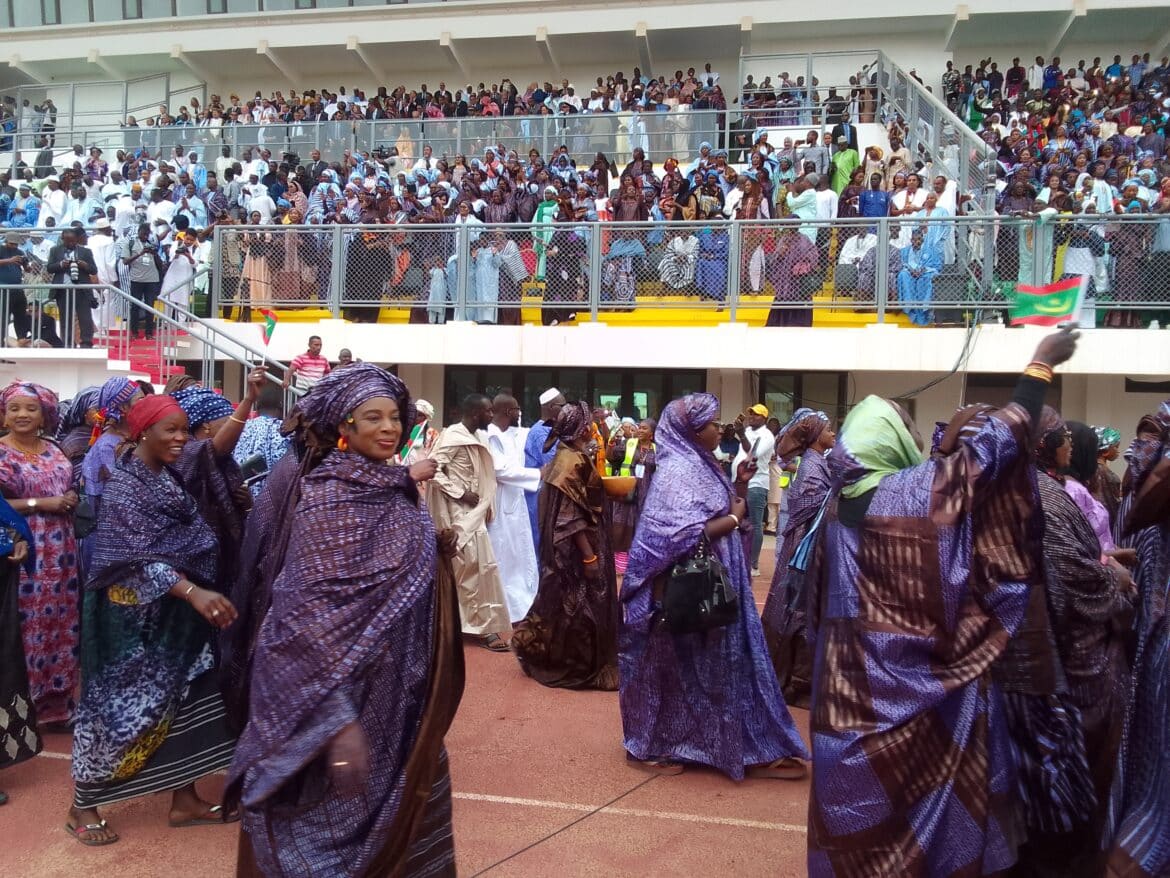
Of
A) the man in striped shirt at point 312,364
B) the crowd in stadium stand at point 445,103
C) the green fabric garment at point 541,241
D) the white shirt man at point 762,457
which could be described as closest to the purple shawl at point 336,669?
the man in striped shirt at point 312,364

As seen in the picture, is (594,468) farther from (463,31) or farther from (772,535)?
(463,31)

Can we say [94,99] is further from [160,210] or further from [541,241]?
[541,241]

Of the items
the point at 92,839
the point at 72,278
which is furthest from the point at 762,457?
the point at 72,278

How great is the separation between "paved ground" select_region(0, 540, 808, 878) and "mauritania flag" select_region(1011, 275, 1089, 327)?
6.95 ft

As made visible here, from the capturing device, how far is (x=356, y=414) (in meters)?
2.95

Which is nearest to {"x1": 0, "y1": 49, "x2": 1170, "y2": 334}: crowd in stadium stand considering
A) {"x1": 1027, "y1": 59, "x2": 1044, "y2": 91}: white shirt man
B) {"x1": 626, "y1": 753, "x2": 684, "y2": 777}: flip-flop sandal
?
{"x1": 1027, "y1": 59, "x2": 1044, "y2": 91}: white shirt man

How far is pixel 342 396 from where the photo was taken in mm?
2969

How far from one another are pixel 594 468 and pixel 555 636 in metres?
1.06

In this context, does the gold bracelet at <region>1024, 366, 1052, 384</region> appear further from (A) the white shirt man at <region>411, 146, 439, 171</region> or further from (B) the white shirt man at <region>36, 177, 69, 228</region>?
(B) the white shirt man at <region>36, 177, 69, 228</region>

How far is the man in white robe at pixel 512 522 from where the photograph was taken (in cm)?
771

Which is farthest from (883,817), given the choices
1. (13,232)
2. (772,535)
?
(13,232)

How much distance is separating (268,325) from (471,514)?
638 cm

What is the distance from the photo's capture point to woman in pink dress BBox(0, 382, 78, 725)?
4.61m

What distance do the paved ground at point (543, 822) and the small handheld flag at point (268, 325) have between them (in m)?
7.67
